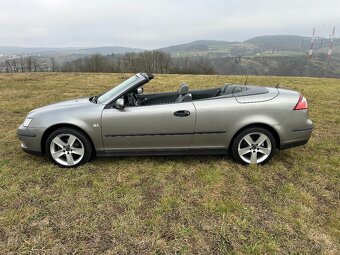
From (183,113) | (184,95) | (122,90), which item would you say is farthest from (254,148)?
(122,90)

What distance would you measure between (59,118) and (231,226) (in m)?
2.84

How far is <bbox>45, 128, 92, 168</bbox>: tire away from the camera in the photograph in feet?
14.3

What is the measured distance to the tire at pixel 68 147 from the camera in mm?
4359

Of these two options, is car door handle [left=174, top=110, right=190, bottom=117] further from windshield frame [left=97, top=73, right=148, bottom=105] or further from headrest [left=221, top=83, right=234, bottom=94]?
headrest [left=221, top=83, right=234, bottom=94]

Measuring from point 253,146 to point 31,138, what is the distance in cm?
336

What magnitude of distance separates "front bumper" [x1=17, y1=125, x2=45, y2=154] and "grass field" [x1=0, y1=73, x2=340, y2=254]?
0.28m

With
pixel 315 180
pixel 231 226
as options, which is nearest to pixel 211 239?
pixel 231 226

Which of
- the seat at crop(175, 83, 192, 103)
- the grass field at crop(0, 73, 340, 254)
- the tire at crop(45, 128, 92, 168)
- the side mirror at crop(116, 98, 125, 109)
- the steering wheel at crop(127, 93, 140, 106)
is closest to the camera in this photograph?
the grass field at crop(0, 73, 340, 254)

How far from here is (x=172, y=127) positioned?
4.31m

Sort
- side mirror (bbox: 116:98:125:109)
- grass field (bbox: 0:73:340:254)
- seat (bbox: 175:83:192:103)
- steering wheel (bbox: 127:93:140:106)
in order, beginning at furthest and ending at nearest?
1. steering wheel (bbox: 127:93:140:106)
2. seat (bbox: 175:83:192:103)
3. side mirror (bbox: 116:98:125:109)
4. grass field (bbox: 0:73:340:254)

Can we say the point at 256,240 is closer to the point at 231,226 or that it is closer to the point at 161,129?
the point at 231,226

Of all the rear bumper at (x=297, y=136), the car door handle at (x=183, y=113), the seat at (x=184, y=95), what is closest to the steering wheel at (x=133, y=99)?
the seat at (x=184, y=95)

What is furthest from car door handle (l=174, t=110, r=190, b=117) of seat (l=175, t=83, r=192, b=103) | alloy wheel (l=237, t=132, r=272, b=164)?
alloy wheel (l=237, t=132, r=272, b=164)

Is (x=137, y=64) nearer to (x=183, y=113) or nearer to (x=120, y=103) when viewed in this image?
(x=120, y=103)
